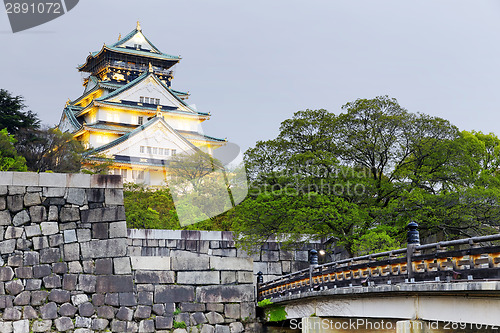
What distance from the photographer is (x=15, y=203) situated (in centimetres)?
1441

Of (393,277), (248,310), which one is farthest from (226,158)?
(393,277)

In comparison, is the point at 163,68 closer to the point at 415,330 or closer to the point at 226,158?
the point at 226,158

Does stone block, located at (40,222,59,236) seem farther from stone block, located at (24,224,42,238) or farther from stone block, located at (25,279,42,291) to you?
stone block, located at (25,279,42,291)

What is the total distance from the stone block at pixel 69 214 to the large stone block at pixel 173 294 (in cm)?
275

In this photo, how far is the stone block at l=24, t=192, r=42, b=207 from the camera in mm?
14442

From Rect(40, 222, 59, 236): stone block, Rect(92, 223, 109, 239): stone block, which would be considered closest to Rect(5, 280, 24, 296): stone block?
Rect(40, 222, 59, 236): stone block

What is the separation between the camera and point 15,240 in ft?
46.9

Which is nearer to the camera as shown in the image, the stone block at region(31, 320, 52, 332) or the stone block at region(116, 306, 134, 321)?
the stone block at region(31, 320, 52, 332)

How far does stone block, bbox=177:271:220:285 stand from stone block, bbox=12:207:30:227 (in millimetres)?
4064

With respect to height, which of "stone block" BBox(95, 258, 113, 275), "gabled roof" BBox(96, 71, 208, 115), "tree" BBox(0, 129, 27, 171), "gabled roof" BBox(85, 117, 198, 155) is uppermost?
"gabled roof" BBox(96, 71, 208, 115)

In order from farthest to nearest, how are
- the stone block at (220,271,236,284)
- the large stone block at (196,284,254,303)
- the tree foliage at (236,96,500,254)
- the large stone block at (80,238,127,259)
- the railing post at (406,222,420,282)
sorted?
the tree foliage at (236,96,500,254), the stone block at (220,271,236,284), the large stone block at (196,284,254,303), the large stone block at (80,238,127,259), the railing post at (406,222,420,282)

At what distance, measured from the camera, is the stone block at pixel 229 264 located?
669 inches

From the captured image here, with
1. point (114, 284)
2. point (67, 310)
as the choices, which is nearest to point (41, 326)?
point (67, 310)

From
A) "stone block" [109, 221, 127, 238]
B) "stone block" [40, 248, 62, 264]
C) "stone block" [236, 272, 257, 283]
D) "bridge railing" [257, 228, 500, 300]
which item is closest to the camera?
"bridge railing" [257, 228, 500, 300]
